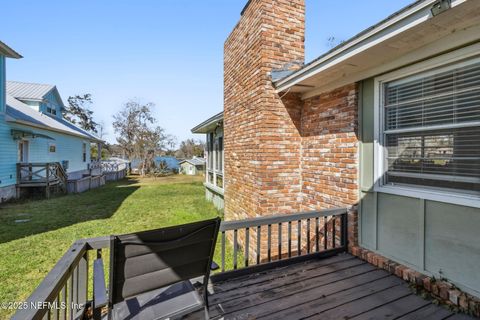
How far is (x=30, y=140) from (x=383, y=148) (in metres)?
15.8

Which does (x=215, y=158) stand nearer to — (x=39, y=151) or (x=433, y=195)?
(x=433, y=195)

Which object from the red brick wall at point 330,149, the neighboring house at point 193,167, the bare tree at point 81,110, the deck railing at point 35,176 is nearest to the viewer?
the red brick wall at point 330,149

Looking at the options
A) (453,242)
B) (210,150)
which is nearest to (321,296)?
(453,242)

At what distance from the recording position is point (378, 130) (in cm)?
338

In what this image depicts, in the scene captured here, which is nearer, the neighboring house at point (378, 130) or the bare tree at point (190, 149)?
the neighboring house at point (378, 130)

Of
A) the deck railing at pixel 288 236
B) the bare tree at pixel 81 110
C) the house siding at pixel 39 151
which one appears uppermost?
the bare tree at pixel 81 110

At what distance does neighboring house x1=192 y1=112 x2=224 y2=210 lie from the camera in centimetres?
861

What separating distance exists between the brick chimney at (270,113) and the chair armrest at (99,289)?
3.01 m

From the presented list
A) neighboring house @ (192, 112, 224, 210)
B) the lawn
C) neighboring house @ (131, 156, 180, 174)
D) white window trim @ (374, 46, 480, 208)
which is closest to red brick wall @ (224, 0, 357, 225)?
white window trim @ (374, 46, 480, 208)

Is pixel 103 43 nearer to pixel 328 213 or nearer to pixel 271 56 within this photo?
pixel 271 56

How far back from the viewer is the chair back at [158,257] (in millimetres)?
1698

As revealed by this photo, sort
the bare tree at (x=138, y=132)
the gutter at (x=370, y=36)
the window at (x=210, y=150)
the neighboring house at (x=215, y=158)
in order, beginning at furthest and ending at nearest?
the bare tree at (x=138, y=132)
the window at (x=210, y=150)
the neighboring house at (x=215, y=158)
the gutter at (x=370, y=36)

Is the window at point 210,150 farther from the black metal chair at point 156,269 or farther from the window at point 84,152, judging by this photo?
the window at point 84,152

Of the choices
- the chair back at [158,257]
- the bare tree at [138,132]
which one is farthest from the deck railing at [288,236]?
the bare tree at [138,132]
